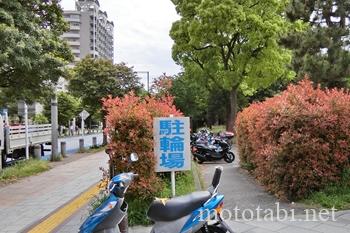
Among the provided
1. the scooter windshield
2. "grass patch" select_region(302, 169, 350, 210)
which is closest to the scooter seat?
the scooter windshield

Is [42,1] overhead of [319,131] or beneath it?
overhead

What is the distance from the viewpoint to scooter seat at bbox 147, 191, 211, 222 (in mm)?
4379

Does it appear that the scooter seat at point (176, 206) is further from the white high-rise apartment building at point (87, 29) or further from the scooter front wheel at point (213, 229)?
the white high-rise apartment building at point (87, 29)

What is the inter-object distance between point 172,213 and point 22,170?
12131mm

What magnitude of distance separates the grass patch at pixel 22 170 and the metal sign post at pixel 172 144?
868cm

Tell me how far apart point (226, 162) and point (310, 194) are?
9602 millimetres

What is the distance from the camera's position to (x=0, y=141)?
16578 mm

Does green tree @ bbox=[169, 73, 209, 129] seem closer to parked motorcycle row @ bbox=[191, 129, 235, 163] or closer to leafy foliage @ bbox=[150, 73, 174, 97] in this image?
leafy foliage @ bbox=[150, 73, 174, 97]

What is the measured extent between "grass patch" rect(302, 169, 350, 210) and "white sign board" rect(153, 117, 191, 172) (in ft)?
7.72

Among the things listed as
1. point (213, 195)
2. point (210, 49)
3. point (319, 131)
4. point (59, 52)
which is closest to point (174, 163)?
point (213, 195)

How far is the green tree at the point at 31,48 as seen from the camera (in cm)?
1041

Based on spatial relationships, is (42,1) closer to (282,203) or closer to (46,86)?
(46,86)

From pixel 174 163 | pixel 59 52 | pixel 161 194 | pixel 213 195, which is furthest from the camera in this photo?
pixel 59 52

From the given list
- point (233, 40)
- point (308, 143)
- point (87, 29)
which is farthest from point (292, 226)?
point (87, 29)
